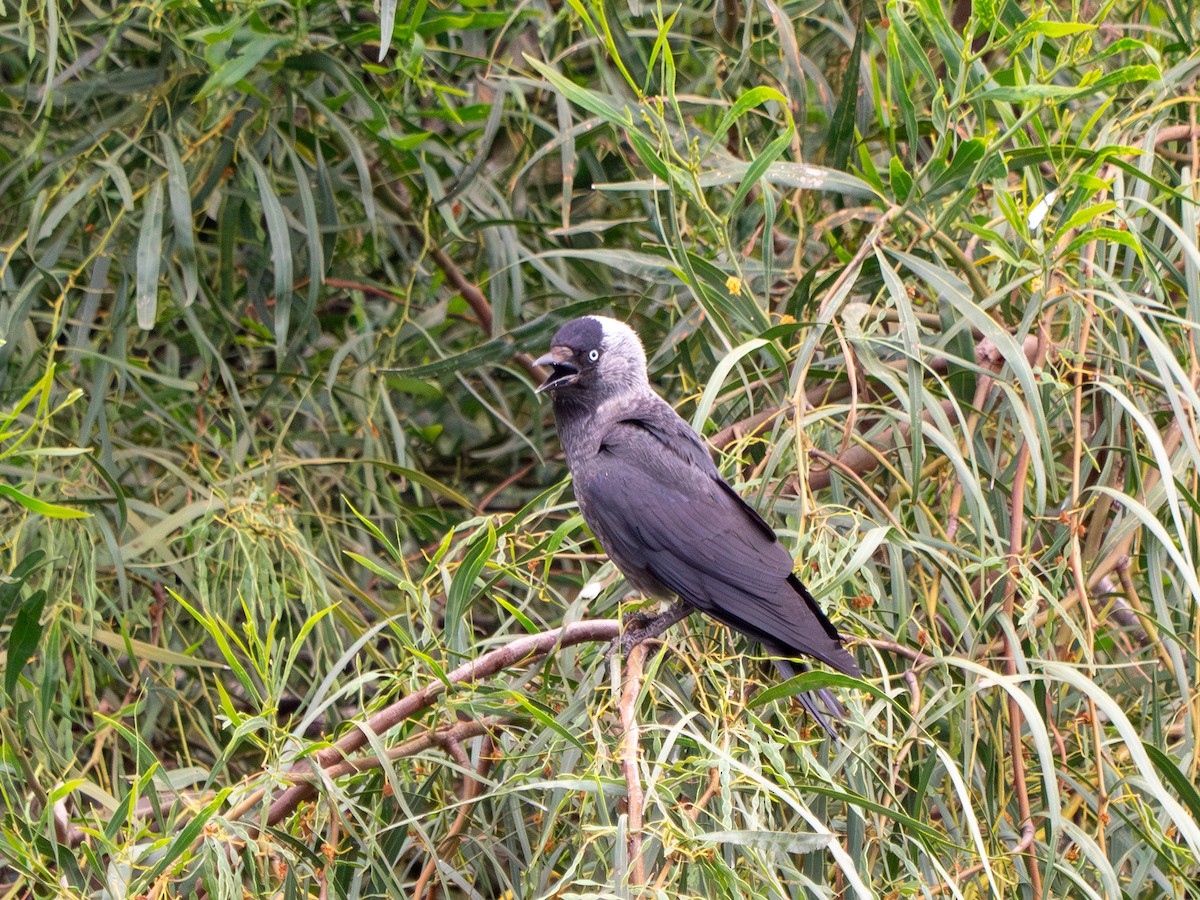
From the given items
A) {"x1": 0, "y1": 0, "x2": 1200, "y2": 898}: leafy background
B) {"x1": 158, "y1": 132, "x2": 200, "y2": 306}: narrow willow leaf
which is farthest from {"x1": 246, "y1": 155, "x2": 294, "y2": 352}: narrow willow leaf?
{"x1": 158, "y1": 132, "x2": 200, "y2": 306}: narrow willow leaf

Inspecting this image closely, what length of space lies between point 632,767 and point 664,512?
0.90 meters

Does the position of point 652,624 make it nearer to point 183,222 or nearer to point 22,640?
point 22,640

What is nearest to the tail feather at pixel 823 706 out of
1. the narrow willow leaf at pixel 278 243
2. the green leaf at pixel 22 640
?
the green leaf at pixel 22 640

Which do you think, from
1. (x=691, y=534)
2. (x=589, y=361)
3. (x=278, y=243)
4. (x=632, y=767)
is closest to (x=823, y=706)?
(x=632, y=767)

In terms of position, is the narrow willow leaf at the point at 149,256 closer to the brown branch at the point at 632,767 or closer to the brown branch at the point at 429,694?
the brown branch at the point at 429,694

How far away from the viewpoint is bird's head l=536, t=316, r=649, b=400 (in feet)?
9.00

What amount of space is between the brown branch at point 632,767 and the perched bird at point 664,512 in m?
0.27

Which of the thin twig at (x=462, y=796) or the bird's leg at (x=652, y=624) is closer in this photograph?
the thin twig at (x=462, y=796)

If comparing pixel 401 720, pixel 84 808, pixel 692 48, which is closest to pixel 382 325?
pixel 692 48

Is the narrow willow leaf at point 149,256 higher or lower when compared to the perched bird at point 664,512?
higher

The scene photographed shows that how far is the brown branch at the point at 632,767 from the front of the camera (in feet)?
4.96

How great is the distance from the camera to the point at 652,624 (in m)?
2.43

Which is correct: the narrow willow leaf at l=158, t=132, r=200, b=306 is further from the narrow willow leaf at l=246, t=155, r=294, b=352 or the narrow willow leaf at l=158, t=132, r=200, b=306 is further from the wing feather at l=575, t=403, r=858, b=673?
the wing feather at l=575, t=403, r=858, b=673

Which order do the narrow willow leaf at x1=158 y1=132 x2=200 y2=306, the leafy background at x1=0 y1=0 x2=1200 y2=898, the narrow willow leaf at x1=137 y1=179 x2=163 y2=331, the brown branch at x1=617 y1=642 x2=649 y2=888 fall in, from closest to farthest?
1. the brown branch at x1=617 y1=642 x2=649 y2=888
2. the leafy background at x1=0 y1=0 x2=1200 y2=898
3. the narrow willow leaf at x1=137 y1=179 x2=163 y2=331
4. the narrow willow leaf at x1=158 y1=132 x2=200 y2=306
